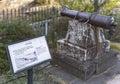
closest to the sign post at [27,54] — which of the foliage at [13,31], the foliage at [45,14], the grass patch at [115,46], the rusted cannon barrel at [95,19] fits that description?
the rusted cannon barrel at [95,19]

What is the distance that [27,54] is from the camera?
118 inches

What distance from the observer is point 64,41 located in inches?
216

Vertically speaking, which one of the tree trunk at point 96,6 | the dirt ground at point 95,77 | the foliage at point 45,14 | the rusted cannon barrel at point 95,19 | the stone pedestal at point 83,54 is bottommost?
the dirt ground at point 95,77

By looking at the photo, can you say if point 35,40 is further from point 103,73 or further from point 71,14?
point 103,73

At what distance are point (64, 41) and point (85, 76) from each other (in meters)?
1.05

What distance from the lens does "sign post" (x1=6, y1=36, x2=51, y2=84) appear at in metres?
2.87

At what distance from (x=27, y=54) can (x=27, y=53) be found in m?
0.01

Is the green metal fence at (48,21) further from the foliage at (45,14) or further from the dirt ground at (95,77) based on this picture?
the dirt ground at (95,77)

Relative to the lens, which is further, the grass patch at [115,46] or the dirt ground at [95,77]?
the grass patch at [115,46]

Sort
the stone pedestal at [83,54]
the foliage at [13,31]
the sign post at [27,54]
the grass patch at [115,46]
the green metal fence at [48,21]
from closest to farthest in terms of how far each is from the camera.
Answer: the sign post at [27,54]
the stone pedestal at [83,54]
the foliage at [13,31]
the green metal fence at [48,21]
the grass patch at [115,46]

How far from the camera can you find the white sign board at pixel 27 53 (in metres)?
2.88

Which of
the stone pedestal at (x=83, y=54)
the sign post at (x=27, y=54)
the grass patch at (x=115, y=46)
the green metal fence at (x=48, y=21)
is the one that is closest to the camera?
the sign post at (x=27, y=54)

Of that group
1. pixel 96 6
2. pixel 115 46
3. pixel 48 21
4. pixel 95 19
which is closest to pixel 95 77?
pixel 95 19

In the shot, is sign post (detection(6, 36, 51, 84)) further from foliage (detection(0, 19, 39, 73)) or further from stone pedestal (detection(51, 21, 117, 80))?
foliage (detection(0, 19, 39, 73))
